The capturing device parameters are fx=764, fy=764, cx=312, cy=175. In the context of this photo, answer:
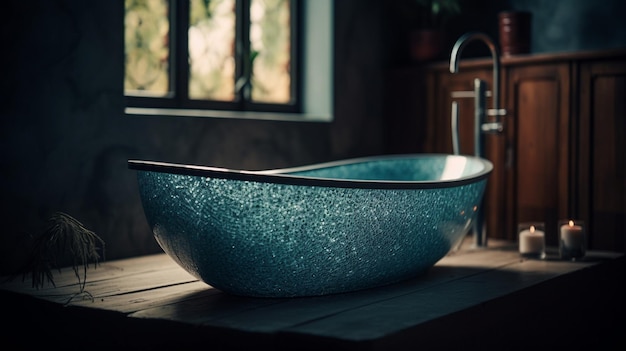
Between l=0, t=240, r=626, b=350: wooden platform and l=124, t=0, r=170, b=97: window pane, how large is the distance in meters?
0.75

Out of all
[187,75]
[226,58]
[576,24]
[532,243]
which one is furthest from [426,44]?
[532,243]

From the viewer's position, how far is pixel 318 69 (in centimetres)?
354

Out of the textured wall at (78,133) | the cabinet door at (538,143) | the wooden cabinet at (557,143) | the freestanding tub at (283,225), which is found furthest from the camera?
the cabinet door at (538,143)

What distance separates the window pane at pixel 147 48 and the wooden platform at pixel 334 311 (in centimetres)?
75

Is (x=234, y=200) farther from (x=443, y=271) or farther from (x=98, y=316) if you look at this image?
(x=443, y=271)

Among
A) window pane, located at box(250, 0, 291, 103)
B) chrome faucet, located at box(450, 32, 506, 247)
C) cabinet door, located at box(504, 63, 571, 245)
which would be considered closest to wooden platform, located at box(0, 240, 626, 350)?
chrome faucet, located at box(450, 32, 506, 247)

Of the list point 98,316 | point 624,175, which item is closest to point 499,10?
point 624,175

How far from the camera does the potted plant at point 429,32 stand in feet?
11.8

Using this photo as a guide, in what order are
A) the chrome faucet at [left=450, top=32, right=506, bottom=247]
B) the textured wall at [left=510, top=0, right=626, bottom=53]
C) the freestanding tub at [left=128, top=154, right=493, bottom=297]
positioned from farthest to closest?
the textured wall at [left=510, top=0, right=626, bottom=53] < the chrome faucet at [left=450, top=32, right=506, bottom=247] < the freestanding tub at [left=128, top=154, right=493, bottom=297]

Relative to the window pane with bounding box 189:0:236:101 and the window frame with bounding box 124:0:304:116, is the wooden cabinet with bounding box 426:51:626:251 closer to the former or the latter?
the window frame with bounding box 124:0:304:116

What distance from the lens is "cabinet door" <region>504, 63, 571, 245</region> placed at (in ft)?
10.3

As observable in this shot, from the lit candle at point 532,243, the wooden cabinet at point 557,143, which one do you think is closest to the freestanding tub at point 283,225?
the lit candle at point 532,243

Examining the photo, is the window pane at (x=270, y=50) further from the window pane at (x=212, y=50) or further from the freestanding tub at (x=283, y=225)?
the freestanding tub at (x=283, y=225)

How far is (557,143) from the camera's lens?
125 inches
